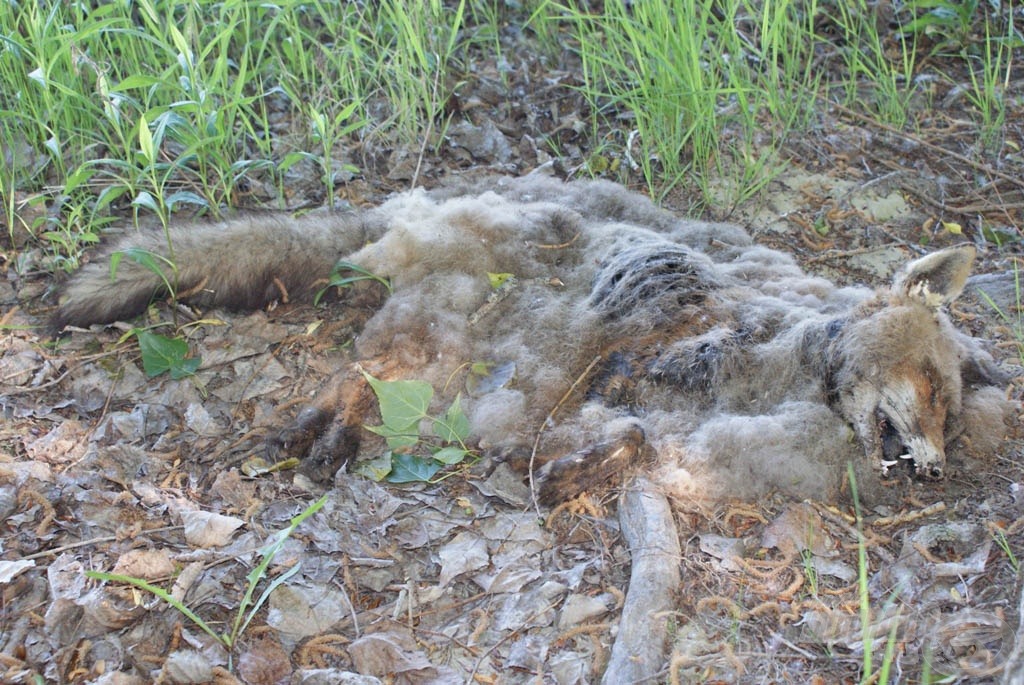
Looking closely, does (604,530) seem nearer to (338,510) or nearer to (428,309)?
(338,510)

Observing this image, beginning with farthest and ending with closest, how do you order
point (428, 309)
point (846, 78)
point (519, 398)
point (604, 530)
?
point (846, 78), point (428, 309), point (519, 398), point (604, 530)

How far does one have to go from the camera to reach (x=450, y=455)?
291cm

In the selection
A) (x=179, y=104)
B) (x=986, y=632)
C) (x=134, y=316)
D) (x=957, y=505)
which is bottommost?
(x=957, y=505)

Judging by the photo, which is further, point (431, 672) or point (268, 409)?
point (268, 409)

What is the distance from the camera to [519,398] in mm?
3086

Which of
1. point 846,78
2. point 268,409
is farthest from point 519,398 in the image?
point 846,78

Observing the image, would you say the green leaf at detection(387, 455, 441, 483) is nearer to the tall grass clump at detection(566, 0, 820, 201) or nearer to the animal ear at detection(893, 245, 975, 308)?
the animal ear at detection(893, 245, 975, 308)

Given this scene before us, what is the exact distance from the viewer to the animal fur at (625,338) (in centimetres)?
288

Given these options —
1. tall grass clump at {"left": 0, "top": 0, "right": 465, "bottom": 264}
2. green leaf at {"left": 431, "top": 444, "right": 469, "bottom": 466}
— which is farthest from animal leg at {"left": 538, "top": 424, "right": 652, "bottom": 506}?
tall grass clump at {"left": 0, "top": 0, "right": 465, "bottom": 264}

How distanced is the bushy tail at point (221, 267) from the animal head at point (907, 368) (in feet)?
6.30

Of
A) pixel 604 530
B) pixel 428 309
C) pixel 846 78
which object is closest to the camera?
pixel 604 530

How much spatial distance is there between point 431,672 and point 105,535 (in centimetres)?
100

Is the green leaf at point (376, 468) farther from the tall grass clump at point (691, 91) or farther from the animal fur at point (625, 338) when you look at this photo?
the tall grass clump at point (691, 91)

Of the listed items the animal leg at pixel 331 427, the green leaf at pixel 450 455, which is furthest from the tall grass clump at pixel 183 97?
the green leaf at pixel 450 455
